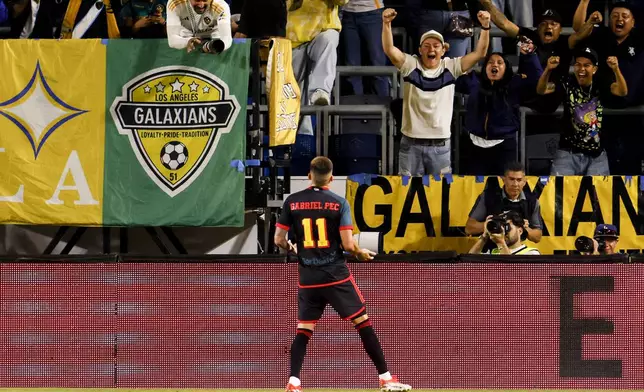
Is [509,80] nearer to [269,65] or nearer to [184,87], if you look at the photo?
[269,65]

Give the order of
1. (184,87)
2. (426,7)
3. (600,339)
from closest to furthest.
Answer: (600,339), (184,87), (426,7)

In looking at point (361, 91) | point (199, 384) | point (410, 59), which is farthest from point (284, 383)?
point (361, 91)

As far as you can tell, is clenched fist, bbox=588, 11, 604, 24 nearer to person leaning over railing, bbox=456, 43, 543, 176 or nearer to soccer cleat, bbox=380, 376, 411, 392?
person leaning over railing, bbox=456, 43, 543, 176

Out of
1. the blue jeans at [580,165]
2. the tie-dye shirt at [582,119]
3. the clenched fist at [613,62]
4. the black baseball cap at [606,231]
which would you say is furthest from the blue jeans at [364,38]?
the black baseball cap at [606,231]

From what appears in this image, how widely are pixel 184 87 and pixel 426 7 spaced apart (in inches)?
157

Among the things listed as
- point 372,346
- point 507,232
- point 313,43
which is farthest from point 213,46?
point 372,346

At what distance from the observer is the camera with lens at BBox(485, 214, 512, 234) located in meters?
10.8

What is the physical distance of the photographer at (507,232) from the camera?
10820 millimetres

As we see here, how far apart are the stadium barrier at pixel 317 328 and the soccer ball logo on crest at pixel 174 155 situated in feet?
6.34

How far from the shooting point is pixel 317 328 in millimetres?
9742

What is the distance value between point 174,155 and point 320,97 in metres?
2.07

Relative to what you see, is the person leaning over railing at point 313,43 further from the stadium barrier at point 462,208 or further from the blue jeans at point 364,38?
the stadium barrier at point 462,208

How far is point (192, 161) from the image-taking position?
11.5 metres

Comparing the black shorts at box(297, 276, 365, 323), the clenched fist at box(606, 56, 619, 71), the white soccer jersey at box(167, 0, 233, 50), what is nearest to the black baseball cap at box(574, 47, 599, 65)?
the clenched fist at box(606, 56, 619, 71)
